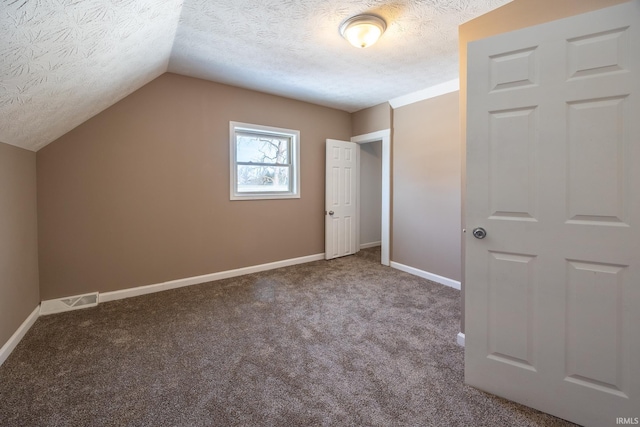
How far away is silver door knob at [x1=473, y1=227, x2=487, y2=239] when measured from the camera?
5.06ft

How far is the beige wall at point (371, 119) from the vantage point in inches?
163

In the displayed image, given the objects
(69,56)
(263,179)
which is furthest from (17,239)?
(263,179)

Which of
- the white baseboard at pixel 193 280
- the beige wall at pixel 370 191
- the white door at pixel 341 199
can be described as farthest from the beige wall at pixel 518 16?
the beige wall at pixel 370 191

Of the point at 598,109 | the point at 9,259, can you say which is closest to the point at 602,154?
the point at 598,109

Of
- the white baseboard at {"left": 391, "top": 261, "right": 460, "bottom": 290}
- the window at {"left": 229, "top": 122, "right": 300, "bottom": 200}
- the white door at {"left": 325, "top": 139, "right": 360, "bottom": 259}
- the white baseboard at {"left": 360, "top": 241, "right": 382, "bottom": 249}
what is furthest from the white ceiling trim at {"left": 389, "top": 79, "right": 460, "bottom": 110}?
the white baseboard at {"left": 360, "top": 241, "right": 382, "bottom": 249}

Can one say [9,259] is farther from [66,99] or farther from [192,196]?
[192,196]

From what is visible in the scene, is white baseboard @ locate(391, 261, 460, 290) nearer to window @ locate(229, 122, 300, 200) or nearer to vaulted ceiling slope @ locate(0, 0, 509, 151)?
window @ locate(229, 122, 300, 200)

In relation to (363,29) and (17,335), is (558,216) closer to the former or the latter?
(363,29)

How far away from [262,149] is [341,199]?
1537 mm

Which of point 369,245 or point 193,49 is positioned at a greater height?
point 193,49

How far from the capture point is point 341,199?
4.62 m

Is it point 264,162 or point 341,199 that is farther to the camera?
point 341,199

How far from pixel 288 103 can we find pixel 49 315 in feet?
12.0

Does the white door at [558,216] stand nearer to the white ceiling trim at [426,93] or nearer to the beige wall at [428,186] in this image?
the beige wall at [428,186]
